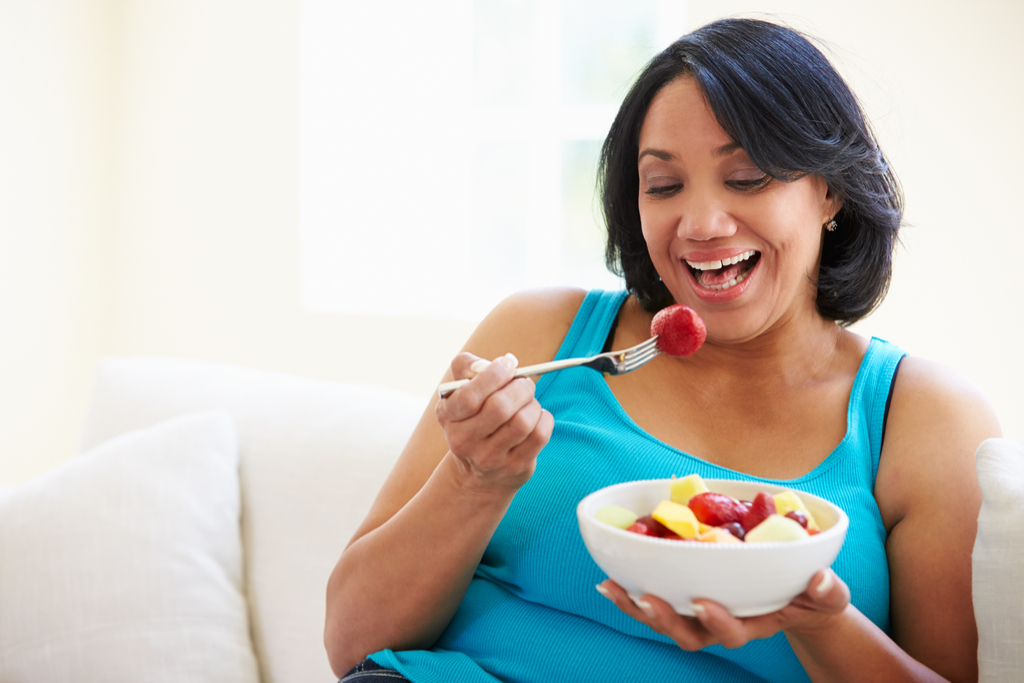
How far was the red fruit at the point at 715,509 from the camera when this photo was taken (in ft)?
2.52

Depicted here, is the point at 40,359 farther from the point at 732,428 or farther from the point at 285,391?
the point at 732,428

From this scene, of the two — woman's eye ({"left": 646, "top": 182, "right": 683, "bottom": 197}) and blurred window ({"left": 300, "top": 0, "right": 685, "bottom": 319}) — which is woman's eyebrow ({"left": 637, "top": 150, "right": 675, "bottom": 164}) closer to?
woman's eye ({"left": 646, "top": 182, "right": 683, "bottom": 197})

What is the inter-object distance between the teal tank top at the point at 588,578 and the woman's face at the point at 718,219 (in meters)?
0.19

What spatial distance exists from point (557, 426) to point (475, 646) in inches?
12.7

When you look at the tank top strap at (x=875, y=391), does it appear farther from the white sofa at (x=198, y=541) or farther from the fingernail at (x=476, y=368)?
the white sofa at (x=198, y=541)

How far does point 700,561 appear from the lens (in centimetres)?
68

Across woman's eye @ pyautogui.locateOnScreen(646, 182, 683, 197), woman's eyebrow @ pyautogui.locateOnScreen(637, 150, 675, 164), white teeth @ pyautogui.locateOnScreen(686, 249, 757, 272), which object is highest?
woman's eyebrow @ pyautogui.locateOnScreen(637, 150, 675, 164)

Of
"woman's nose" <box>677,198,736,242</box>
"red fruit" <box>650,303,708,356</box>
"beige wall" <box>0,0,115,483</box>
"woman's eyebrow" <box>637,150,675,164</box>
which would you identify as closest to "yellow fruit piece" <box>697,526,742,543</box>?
"red fruit" <box>650,303,708,356</box>

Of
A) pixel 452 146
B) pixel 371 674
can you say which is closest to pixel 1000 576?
pixel 371 674

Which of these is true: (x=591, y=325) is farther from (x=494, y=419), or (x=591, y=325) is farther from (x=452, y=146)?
(x=452, y=146)

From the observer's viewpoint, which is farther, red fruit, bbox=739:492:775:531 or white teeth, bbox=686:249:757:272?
white teeth, bbox=686:249:757:272

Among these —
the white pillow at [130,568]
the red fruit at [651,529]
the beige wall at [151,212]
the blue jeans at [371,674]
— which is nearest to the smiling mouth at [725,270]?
the red fruit at [651,529]

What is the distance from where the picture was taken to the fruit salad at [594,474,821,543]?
71 cm

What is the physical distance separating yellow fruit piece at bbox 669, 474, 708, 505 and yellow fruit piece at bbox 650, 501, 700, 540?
50 millimetres
